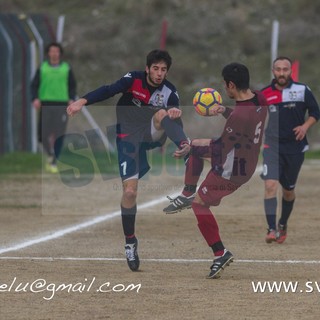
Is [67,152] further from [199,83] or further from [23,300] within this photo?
[23,300]

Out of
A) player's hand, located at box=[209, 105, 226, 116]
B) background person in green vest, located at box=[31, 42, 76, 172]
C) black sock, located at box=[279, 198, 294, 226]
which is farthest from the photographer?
background person in green vest, located at box=[31, 42, 76, 172]

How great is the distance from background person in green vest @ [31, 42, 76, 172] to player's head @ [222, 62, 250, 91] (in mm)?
10918

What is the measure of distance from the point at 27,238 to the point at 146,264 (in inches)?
95.9

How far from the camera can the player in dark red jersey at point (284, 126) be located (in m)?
13.5

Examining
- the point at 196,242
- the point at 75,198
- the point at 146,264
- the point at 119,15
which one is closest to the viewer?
the point at 146,264

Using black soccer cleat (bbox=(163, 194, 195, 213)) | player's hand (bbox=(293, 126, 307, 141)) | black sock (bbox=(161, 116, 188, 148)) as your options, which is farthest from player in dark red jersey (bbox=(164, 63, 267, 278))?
player's hand (bbox=(293, 126, 307, 141))

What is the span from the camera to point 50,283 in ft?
32.9

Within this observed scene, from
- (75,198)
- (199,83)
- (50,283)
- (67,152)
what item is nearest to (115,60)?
(199,83)

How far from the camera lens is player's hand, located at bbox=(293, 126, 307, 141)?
43.7 ft

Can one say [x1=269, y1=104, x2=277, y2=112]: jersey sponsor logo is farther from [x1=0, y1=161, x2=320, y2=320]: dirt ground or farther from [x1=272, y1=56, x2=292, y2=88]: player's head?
[x1=0, y1=161, x2=320, y2=320]: dirt ground

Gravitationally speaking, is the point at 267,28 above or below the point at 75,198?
above

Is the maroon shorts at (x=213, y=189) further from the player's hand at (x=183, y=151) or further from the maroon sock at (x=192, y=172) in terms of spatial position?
the maroon sock at (x=192, y=172)

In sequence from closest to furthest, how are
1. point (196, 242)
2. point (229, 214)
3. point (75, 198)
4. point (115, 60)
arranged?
point (196, 242) < point (229, 214) < point (75, 198) < point (115, 60)

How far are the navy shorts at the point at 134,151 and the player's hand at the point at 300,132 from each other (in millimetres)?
2383
